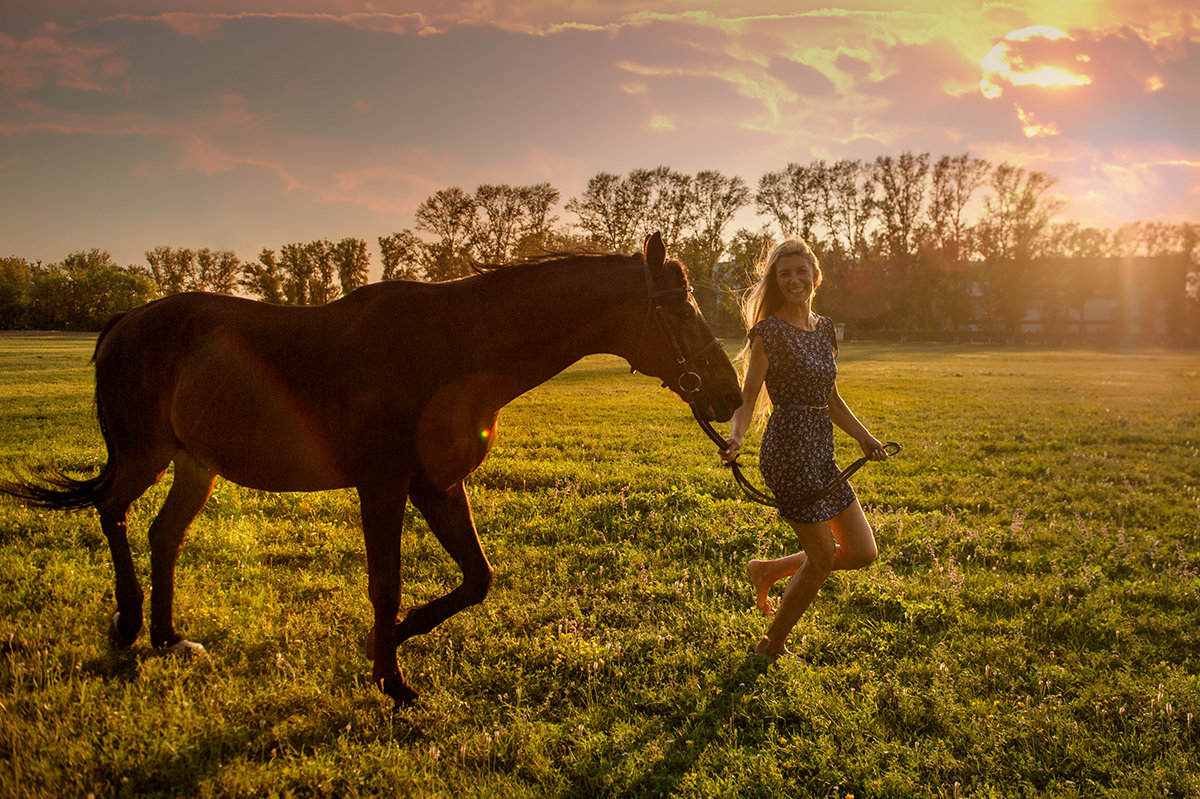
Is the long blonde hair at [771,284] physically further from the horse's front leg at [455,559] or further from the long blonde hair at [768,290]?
the horse's front leg at [455,559]

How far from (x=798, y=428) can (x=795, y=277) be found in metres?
1.00

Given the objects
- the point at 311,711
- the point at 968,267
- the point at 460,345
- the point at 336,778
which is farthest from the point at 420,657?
the point at 968,267

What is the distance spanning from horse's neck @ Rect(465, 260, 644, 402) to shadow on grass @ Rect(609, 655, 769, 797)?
2103 mm

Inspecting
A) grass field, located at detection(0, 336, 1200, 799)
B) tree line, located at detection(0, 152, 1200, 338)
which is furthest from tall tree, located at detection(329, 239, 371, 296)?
grass field, located at detection(0, 336, 1200, 799)

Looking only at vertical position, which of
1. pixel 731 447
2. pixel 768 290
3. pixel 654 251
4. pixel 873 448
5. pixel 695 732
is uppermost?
pixel 654 251

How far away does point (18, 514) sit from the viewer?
625 centimetres

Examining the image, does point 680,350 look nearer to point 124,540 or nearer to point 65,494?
point 124,540

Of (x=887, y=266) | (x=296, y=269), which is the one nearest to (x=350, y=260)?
(x=296, y=269)

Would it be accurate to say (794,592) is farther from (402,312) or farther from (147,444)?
(147,444)

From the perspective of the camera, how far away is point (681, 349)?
3.57m

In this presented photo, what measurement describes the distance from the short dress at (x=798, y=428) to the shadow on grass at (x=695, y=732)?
3.39 ft

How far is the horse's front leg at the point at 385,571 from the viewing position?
11.5 ft

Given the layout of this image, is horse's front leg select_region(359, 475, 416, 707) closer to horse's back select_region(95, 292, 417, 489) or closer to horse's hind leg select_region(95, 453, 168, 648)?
horse's back select_region(95, 292, 417, 489)

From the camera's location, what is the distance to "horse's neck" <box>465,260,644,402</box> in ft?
11.7
